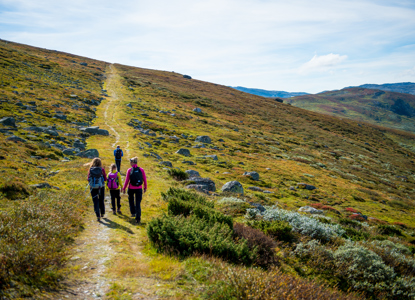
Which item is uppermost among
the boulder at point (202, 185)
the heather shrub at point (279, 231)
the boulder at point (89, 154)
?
the boulder at point (89, 154)

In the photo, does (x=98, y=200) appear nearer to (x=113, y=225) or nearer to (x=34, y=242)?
(x=113, y=225)

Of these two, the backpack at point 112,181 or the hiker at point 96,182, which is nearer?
the hiker at point 96,182

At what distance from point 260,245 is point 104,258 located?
5308 millimetres

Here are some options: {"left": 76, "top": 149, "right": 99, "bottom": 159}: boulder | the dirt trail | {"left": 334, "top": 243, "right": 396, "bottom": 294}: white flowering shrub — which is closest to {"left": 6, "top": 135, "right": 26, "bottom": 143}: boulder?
{"left": 76, "top": 149, "right": 99, "bottom": 159}: boulder

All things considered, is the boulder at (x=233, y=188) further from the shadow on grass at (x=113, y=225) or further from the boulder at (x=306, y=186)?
the boulder at (x=306, y=186)

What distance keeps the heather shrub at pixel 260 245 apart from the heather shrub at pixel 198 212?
628 mm

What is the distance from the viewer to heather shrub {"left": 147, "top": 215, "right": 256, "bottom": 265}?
7.29 metres

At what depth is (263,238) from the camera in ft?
29.0

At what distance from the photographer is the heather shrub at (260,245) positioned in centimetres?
796

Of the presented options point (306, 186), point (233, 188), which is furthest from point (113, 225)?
point (306, 186)

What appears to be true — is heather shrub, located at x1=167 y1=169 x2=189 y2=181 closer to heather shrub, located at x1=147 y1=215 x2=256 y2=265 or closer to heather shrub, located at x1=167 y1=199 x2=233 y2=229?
heather shrub, located at x1=167 y1=199 x2=233 y2=229

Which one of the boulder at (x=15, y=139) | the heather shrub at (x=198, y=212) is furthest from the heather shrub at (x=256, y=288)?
the boulder at (x=15, y=139)

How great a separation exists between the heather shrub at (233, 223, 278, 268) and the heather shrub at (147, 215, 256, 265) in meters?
0.28

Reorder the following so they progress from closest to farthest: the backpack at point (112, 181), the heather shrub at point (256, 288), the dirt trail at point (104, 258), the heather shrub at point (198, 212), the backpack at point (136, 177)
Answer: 1. the heather shrub at point (256, 288)
2. the dirt trail at point (104, 258)
3. the heather shrub at point (198, 212)
4. the backpack at point (136, 177)
5. the backpack at point (112, 181)
